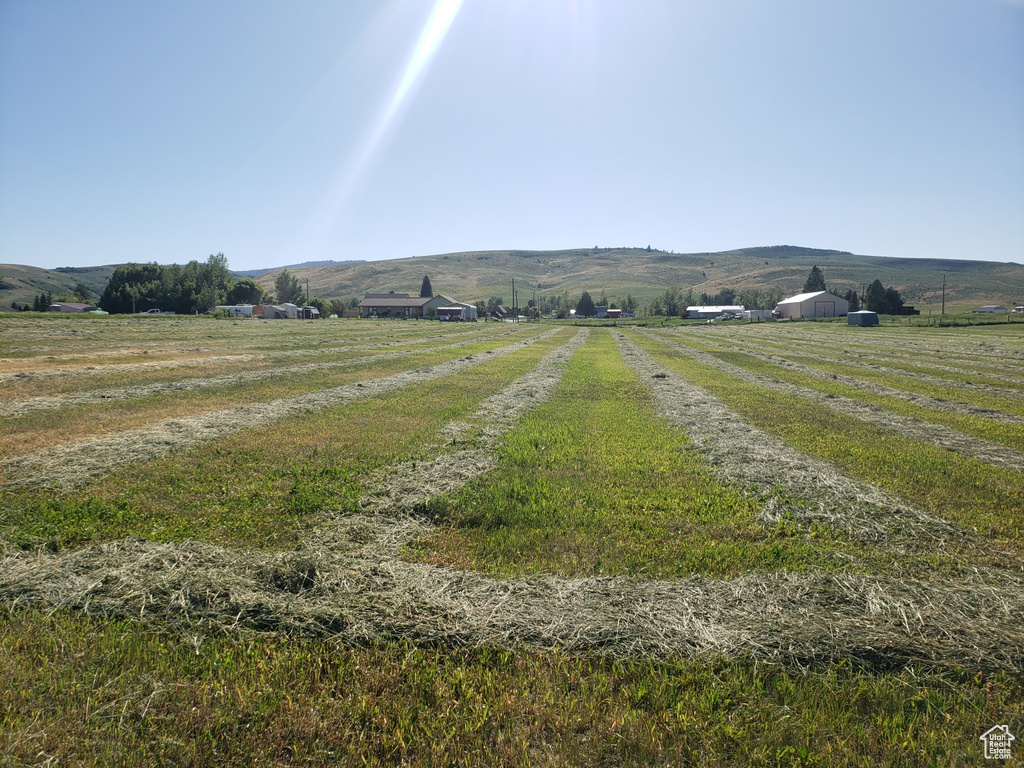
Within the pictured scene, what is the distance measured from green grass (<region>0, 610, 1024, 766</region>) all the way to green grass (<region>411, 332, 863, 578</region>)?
6.13 feet

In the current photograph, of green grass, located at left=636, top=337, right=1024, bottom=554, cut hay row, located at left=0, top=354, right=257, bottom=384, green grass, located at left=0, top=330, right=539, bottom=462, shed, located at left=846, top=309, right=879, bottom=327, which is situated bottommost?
green grass, located at left=636, top=337, right=1024, bottom=554

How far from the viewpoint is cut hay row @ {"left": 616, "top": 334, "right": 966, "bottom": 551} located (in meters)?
7.58

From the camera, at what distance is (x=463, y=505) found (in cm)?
→ 848

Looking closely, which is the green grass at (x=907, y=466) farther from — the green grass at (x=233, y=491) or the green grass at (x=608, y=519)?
the green grass at (x=233, y=491)

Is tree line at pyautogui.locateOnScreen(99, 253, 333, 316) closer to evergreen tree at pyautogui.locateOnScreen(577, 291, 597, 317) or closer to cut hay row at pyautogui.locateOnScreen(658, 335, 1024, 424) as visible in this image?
evergreen tree at pyautogui.locateOnScreen(577, 291, 597, 317)

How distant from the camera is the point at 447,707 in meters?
4.21

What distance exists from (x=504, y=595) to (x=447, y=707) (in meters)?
1.61

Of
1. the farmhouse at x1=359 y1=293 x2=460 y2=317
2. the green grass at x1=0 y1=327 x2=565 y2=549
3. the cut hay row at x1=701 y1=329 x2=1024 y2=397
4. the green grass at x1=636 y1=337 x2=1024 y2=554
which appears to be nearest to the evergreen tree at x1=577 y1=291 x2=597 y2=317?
the farmhouse at x1=359 y1=293 x2=460 y2=317

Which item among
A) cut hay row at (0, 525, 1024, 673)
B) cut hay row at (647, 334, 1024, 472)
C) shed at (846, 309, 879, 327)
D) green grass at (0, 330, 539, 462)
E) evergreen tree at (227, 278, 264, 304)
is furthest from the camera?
evergreen tree at (227, 278, 264, 304)

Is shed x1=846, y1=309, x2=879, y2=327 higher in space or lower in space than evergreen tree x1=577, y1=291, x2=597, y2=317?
lower

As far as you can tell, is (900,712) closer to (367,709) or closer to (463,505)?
(367,709)

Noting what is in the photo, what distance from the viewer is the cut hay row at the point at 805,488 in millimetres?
7578

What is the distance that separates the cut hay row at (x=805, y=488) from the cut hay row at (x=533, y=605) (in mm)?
1324

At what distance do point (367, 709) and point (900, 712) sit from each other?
416cm
